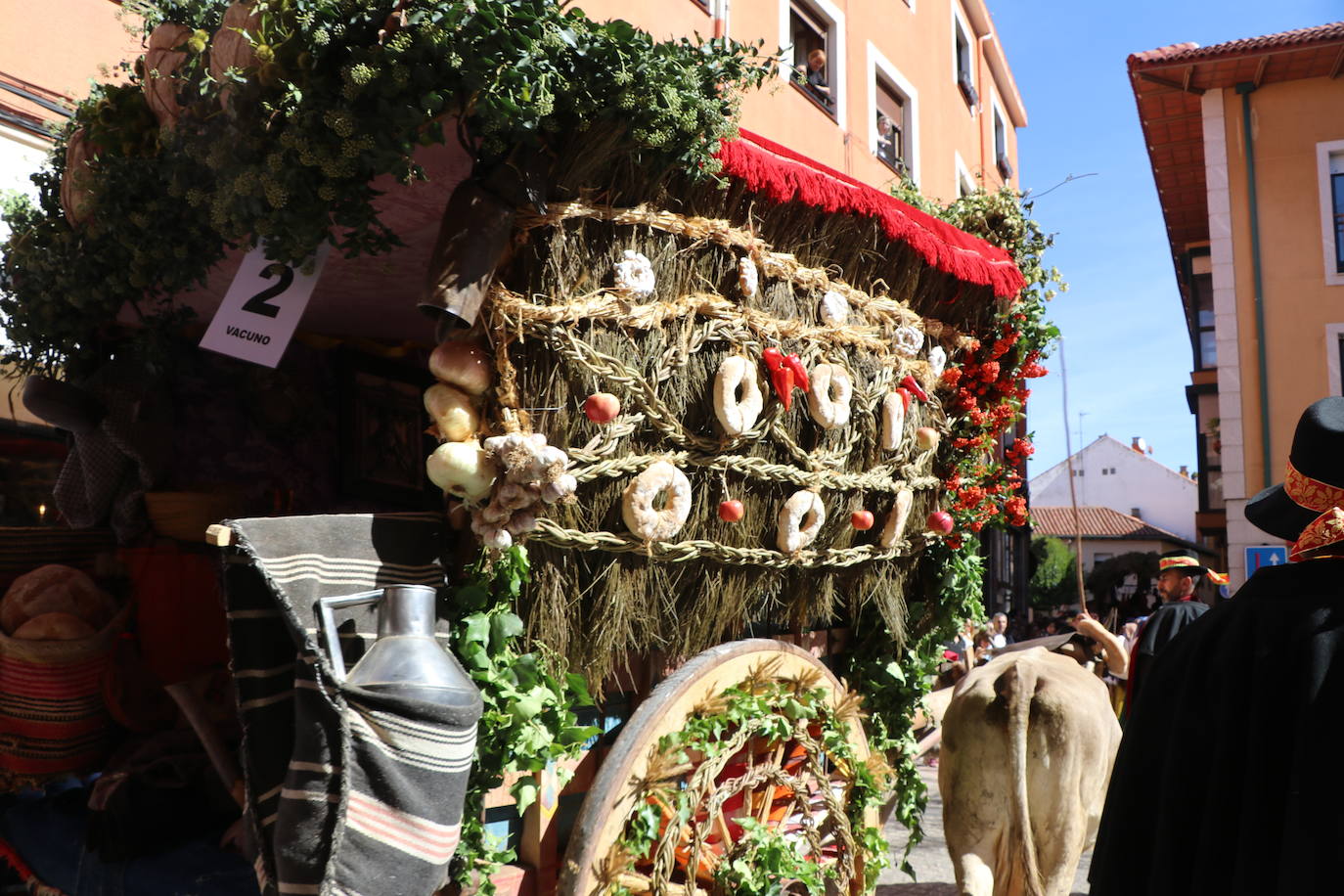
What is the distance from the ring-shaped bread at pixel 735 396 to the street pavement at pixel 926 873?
278cm

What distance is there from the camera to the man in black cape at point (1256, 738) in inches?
77.5

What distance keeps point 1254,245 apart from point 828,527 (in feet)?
43.8

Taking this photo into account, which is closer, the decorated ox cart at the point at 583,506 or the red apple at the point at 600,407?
the decorated ox cart at the point at 583,506

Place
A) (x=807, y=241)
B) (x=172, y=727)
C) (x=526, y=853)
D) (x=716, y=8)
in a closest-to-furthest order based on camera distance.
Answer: (x=526, y=853) → (x=807, y=241) → (x=172, y=727) → (x=716, y=8)

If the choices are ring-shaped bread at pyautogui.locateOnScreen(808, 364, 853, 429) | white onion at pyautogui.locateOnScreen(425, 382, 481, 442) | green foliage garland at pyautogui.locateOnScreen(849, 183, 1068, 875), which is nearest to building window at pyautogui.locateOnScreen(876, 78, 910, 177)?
green foliage garland at pyautogui.locateOnScreen(849, 183, 1068, 875)

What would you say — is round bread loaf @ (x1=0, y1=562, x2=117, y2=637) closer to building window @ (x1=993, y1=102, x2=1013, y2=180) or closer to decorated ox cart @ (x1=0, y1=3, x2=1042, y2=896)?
decorated ox cart @ (x1=0, y1=3, x2=1042, y2=896)

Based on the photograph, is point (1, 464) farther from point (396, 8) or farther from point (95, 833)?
point (396, 8)

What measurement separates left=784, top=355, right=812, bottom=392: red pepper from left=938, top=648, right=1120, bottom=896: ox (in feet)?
5.65

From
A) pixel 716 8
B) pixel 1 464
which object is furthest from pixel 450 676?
pixel 716 8

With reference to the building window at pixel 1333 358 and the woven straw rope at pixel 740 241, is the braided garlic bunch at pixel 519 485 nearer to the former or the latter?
the woven straw rope at pixel 740 241

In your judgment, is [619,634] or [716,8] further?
[716,8]

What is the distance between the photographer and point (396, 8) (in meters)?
2.33

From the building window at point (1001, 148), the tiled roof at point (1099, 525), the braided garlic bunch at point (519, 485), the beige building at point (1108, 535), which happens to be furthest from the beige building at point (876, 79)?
the beige building at point (1108, 535)

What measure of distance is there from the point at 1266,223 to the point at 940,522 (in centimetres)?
1289
